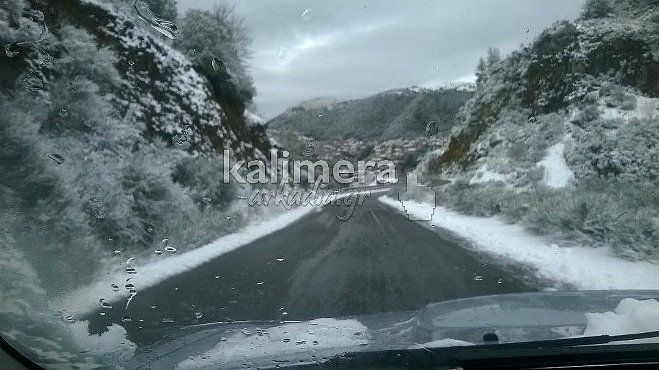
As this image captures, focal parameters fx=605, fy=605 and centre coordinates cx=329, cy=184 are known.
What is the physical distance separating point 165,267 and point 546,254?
5.41 m

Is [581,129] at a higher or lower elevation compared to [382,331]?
higher

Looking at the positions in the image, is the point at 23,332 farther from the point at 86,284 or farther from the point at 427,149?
the point at 427,149

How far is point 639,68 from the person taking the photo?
7.48 m

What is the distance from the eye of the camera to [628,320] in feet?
13.3

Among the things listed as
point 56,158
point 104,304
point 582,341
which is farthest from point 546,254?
point 56,158

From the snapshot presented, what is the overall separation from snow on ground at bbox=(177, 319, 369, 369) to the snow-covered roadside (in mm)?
3267

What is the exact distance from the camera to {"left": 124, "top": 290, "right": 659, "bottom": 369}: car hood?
415 centimetres

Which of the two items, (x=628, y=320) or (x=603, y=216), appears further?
(x=603, y=216)

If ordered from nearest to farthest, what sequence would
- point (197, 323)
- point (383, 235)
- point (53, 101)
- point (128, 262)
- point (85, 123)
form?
point (197, 323), point (128, 262), point (53, 101), point (85, 123), point (383, 235)

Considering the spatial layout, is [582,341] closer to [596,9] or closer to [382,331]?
[382,331]

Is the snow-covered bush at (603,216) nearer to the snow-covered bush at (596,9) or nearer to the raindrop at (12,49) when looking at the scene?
the snow-covered bush at (596,9)

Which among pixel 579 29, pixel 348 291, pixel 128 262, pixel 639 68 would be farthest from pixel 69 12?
pixel 639 68

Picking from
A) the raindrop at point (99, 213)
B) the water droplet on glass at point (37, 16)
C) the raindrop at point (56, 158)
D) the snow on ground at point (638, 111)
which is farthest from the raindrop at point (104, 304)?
the snow on ground at point (638, 111)

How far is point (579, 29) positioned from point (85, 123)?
7.41 metres
